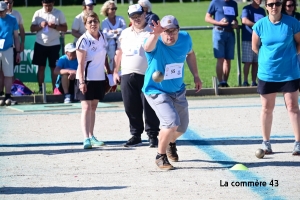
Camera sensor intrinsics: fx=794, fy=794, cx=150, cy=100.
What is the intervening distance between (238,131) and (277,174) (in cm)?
310

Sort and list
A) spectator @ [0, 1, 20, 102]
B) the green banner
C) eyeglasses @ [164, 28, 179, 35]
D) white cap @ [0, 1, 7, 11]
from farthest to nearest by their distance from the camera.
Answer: the green banner → spectator @ [0, 1, 20, 102] → white cap @ [0, 1, 7, 11] → eyeglasses @ [164, 28, 179, 35]

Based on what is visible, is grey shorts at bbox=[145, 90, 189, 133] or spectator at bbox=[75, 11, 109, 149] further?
spectator at bbox=[75, 11, 109, 149]

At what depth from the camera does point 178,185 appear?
8297mm

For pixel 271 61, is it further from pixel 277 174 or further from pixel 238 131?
pixel 238 131

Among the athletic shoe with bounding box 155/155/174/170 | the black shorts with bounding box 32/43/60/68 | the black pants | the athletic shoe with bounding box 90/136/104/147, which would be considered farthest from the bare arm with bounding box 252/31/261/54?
the black shorts with bounding box 32/43/60/68

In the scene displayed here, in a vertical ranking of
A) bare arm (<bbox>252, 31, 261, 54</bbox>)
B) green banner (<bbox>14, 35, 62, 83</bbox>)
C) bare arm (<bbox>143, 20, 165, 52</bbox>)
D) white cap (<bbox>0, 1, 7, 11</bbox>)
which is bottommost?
green banner (<bbox>14, 35, 62, 83</bbox>)

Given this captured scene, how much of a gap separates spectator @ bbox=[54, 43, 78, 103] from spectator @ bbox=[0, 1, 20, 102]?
0.96 m

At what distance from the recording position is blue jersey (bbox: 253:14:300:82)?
31.6ft

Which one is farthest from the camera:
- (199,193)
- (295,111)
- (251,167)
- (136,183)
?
(295,111)

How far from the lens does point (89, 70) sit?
425 inches

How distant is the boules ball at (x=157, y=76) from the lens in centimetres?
900

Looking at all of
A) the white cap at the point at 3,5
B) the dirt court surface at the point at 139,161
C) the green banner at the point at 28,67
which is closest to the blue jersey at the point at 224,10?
the dirt court surface at the point at 139,161

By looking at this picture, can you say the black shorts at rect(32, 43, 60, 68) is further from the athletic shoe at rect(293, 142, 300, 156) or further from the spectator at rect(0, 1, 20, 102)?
the athletic shoe at rect(293, 142, 300, 156)

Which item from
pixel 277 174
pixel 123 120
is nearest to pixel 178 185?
pixel 277 174
